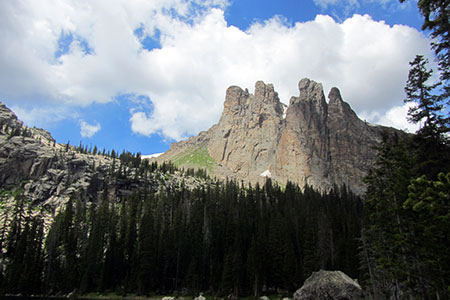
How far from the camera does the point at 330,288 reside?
4316cm

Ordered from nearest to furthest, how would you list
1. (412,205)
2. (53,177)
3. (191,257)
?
(412,205) → (191,257) → (53,177)

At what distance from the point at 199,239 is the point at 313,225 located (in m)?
29.9

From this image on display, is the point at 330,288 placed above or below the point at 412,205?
below

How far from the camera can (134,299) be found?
63.9m

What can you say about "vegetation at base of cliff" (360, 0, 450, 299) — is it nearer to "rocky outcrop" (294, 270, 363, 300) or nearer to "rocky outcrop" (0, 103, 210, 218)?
"rocky outcrop" (294, 270, 363, 300)

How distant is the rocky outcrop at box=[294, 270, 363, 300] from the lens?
140 feet

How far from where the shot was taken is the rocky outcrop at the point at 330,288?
42625mm

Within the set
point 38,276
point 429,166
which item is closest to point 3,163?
point 38,276

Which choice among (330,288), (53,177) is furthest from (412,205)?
(53,177)

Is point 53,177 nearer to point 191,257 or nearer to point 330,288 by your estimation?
point 191,257

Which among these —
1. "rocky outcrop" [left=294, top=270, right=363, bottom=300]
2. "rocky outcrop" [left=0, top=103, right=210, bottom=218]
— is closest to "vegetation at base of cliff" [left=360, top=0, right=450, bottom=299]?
"rocky outcrop" [left=294, top=270, right=363, bottom=300]

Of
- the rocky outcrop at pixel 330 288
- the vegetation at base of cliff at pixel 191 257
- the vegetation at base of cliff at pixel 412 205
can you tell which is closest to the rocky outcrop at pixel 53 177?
the vegetation at base of cliff at pixel 191 257

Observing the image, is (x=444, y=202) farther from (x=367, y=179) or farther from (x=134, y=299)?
(x=134, y=299)

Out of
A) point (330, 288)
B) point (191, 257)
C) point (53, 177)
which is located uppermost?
point (53, 177)
